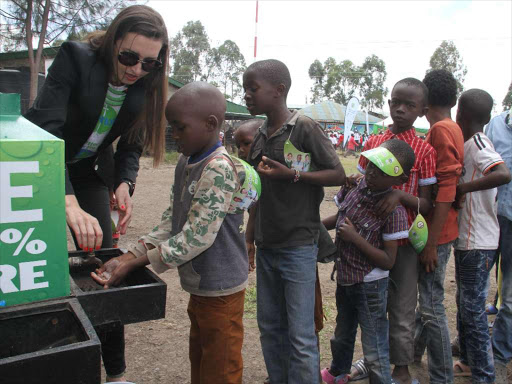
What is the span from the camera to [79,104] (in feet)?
6.57

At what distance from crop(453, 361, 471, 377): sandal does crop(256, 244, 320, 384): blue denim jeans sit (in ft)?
3.82

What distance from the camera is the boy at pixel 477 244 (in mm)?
2443

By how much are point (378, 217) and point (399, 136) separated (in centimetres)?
51

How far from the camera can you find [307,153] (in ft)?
7.05

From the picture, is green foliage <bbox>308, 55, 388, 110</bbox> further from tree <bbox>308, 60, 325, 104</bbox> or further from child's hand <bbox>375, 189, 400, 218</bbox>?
child's hand <bbox>375, 189, 400, 218</bbox>

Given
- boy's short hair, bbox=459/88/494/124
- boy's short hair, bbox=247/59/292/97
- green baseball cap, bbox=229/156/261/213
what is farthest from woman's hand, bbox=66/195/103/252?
boy's short hair, bbox=459/88/494/124

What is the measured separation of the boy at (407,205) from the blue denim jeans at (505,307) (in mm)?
656

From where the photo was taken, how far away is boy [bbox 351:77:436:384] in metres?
2.28

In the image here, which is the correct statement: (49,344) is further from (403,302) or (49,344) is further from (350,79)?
(350,79)

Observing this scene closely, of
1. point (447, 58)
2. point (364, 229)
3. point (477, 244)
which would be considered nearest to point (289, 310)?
point (364, 229)

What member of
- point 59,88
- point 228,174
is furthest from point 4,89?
point 228,174

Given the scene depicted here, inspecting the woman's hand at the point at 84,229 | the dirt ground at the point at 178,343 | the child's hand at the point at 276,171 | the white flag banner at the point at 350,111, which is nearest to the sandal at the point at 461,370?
the dirt ground at the point at 178,343

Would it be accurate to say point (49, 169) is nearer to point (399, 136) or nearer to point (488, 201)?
point (399, 136)

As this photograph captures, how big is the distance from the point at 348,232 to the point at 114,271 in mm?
1171
